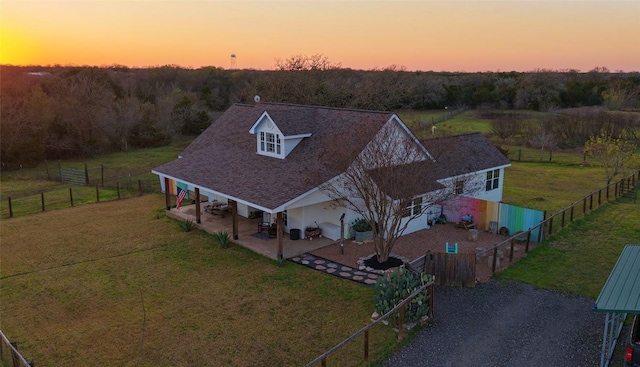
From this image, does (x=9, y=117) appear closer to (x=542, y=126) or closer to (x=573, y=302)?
(x=573, y=302)

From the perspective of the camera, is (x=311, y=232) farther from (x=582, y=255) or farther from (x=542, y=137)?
(x=542, y=137)

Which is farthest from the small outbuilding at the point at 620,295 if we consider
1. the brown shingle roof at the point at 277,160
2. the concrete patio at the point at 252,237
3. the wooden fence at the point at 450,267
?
A: the concrete patio at the point at 252,237

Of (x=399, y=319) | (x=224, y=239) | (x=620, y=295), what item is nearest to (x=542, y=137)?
(x=224, y=239)

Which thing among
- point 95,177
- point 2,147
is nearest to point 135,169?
point 95,177

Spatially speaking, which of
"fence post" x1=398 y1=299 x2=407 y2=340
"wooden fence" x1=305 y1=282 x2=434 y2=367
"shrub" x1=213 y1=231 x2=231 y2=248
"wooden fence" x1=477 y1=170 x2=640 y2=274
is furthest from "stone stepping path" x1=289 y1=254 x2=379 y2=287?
"wooden fence" x1=477 y1=170 x2=640 y2=274

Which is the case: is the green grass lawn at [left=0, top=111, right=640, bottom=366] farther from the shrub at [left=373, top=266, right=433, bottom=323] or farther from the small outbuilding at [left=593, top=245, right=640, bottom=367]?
the small outbuilding at [left=593, top=245, right=640, bottom=367]

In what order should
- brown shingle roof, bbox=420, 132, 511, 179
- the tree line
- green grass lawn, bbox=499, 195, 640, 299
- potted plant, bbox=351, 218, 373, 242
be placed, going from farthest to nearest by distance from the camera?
the tree line
brown shingle roof, bbox=420, 132, 511, 179
potted plant, bbox=351, 218, 373, 242
green grass lawn, bbox=499, 195, 640, 299

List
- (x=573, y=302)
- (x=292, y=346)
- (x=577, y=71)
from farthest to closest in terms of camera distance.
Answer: (x=577, y=71), (x=573, y=302), (x=292, y=346)
